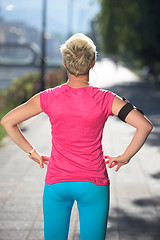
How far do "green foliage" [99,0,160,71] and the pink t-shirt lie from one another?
24.7 metres

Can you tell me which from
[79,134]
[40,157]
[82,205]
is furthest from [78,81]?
[82,205]

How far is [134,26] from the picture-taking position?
31781 mm

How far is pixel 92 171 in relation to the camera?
272 cm

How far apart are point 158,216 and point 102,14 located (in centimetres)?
3228

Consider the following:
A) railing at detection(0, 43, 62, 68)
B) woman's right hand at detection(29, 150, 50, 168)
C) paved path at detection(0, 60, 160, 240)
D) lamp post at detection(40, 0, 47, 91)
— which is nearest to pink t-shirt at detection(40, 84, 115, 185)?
woman's right hand at detection(29, 150, 50, 168)

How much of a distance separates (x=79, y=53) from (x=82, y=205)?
2.88 ft

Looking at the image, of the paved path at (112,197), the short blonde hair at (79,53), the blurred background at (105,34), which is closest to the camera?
the short blonde hair at (79,53)

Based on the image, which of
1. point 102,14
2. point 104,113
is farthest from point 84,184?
point 102,14

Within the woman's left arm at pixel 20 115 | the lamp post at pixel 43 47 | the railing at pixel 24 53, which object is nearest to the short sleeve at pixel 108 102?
the woman's left arm at pixel 20 115

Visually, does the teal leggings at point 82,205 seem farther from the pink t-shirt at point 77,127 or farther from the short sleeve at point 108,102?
the short sleeve at point 108,102

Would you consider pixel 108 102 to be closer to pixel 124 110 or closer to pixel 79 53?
pixel 124 110

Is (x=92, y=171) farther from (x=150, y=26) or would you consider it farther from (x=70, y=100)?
(x=150, y=26)

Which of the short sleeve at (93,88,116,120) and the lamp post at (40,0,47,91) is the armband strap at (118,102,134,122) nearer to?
the short sleeve at (93,88,116,120)

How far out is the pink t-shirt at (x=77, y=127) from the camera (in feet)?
8.79
